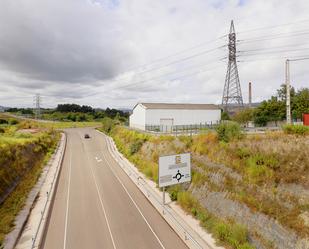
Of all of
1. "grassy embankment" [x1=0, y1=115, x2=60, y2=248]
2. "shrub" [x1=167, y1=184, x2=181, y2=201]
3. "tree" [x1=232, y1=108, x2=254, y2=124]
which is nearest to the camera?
"grassy embankment" [x1=0, y1=115, x2=60, y2=248]

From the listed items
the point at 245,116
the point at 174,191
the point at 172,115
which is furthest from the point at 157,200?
the point at 245,116

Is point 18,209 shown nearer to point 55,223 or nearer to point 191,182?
point 55,223

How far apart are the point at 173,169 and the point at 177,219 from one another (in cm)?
336

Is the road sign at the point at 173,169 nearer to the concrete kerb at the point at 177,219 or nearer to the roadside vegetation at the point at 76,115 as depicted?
the concrete kerb at the point at 177,219

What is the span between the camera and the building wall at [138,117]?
4244 centimetres

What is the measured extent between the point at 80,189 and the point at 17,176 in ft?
19.5

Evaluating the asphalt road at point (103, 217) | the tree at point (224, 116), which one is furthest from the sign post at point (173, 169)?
the tree at point (224, 116)

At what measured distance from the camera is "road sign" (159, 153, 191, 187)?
15.5 metres

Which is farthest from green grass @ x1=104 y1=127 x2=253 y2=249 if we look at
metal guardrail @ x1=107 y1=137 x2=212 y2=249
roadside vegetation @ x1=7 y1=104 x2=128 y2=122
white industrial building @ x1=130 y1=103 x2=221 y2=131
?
roadside vegetation @ x1=7 y1=104 x2=128 y2=122

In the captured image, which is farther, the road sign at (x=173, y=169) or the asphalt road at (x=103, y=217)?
the road sign at (x=173, y=169)

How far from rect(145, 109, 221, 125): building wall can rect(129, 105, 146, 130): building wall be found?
5.40 feet

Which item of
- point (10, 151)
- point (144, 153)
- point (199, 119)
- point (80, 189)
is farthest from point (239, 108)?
point (10, 151)

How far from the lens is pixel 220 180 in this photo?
1708 centimetres

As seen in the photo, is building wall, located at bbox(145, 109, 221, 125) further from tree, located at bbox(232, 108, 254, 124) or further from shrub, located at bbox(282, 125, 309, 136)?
shrub, located at bbox(282, 125, 309, 136)
